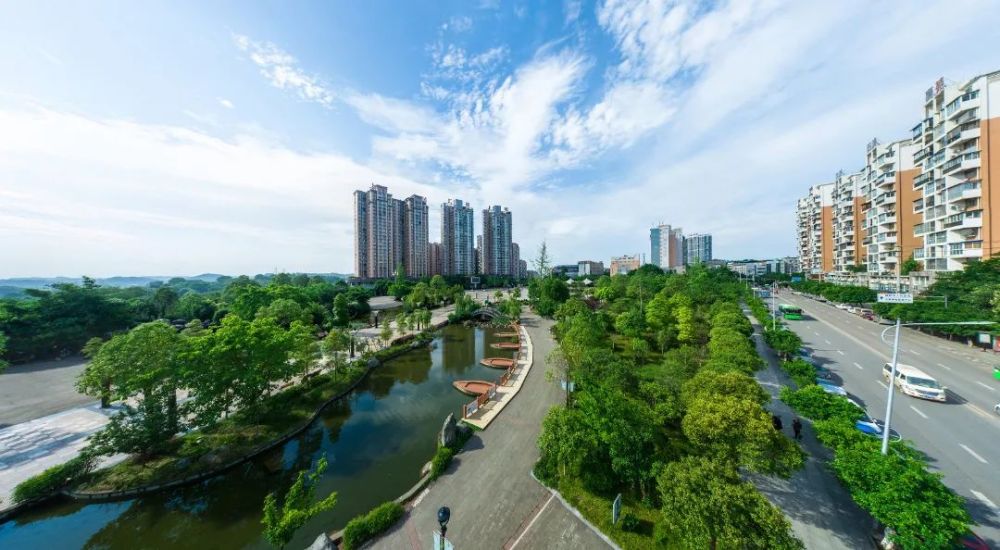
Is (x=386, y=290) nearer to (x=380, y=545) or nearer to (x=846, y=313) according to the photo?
(x=380, y=545)

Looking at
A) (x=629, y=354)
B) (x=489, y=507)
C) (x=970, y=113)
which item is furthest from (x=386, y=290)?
(x=970, y=113)

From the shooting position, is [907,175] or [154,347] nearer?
[154,347]

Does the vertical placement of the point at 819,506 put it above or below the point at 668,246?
below

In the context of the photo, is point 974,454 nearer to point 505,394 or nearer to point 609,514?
point 609,514

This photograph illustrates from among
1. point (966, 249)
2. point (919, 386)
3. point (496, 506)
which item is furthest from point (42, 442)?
point (966, 249)

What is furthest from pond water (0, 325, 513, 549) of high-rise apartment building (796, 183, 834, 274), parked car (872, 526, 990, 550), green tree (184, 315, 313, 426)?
high-rise apartment building (796, 183, 834, 274)

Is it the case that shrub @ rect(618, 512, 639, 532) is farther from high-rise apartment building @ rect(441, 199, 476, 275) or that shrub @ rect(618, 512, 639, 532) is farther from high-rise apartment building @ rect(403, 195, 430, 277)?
high-rise apartment building @ rect(441, 199, 476, 275)
